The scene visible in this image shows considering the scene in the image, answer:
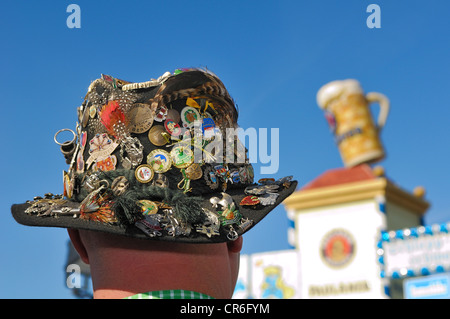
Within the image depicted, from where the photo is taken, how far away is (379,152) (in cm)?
671

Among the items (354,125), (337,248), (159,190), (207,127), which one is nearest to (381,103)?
(354,125)

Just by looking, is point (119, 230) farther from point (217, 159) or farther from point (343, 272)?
point (343, 272)

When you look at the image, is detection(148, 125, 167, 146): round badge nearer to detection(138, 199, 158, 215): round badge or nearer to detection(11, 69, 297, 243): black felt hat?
detection(11, 69, 297, 243): black felt hat

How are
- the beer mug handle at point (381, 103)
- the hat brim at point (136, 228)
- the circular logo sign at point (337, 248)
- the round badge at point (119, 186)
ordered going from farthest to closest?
the circular logo sign at point (337, 248) → the beer mug handle at point (381, 103) → the round badge at point (119, 186) → the hat brim at point (136, 228)

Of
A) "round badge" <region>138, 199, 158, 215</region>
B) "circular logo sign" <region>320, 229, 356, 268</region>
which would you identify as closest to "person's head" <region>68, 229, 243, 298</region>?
"round badge" <region>138, 199, 158, 215</region>

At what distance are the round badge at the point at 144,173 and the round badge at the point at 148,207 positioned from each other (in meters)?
0.11

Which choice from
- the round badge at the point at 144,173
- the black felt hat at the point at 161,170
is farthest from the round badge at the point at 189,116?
the round badge at the point at 144,173

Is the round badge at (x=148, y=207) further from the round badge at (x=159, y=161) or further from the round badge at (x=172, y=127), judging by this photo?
the round badge at (x=172, y=127)

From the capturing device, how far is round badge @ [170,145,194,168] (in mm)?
2459

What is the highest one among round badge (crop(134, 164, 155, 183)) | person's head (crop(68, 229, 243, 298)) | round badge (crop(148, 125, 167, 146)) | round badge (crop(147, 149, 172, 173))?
round badge (crop(148, 125, 167, 146))

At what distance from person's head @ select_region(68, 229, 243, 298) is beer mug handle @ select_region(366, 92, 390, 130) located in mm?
4018

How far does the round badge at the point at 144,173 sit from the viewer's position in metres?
2.42

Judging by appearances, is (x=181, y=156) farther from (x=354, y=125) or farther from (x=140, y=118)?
(x=354, y=125)

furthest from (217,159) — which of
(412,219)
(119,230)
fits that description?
(412,219)
